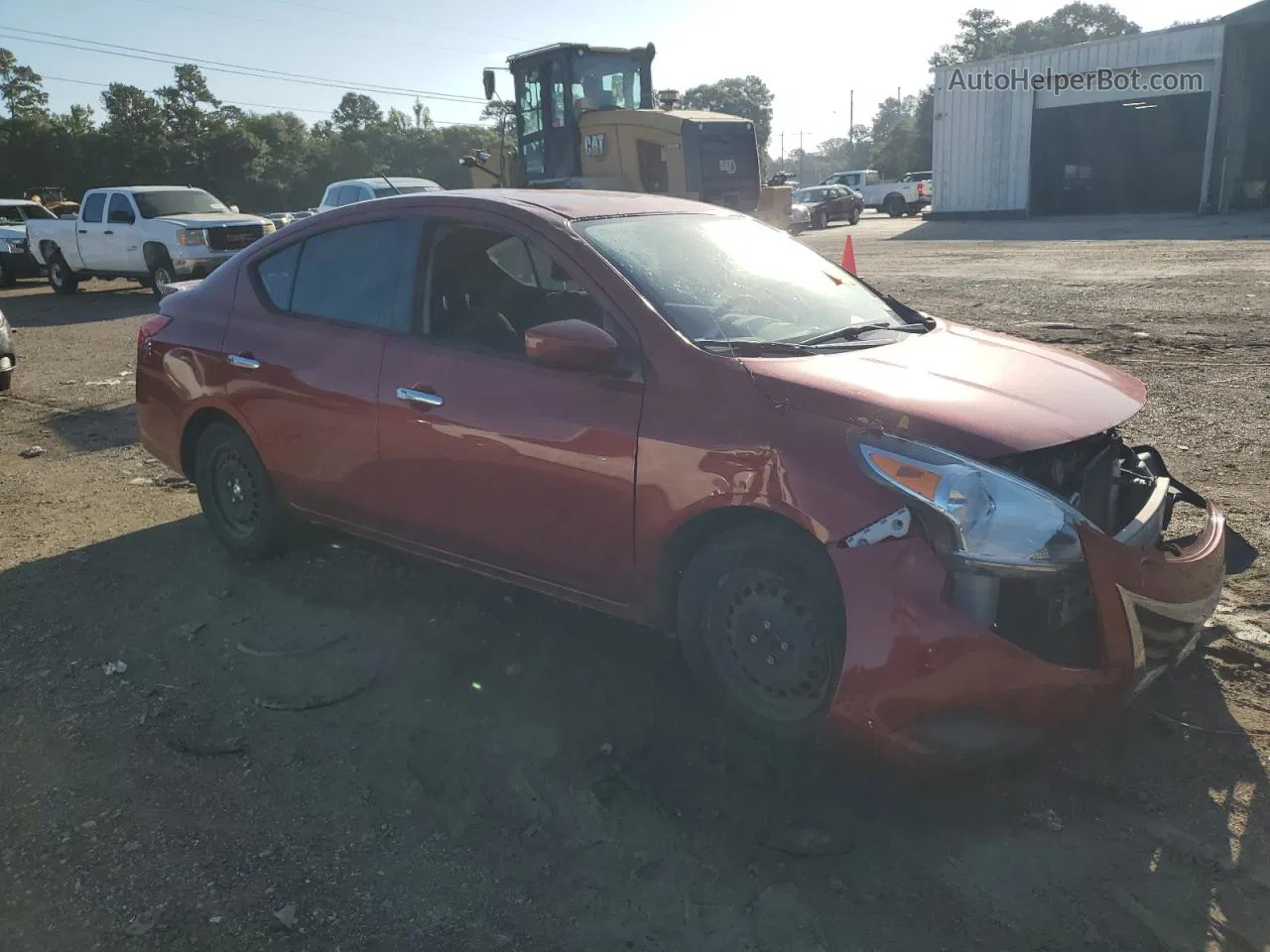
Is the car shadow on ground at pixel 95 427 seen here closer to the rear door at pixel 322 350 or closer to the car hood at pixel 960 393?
the rear door at pixel 322 350

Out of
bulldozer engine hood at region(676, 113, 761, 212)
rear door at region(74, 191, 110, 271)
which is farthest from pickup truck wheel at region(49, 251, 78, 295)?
bulldozer engine hood at region(676, 113, 761, 212)

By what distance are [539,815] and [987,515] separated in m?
1.57

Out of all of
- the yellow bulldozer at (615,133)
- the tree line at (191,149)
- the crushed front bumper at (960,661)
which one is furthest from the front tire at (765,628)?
the tree line at (191,149)

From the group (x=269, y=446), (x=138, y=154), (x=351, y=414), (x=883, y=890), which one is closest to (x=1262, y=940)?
(x=883, y=890)

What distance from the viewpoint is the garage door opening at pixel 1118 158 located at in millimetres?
33219

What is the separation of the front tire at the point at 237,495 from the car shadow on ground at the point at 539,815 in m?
0.79

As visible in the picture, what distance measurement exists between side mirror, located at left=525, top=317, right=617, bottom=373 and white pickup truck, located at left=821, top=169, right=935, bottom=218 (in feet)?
138

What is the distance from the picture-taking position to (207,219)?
56.4 ft

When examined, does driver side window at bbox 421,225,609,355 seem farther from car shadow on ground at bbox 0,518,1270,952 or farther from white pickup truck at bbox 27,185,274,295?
white pickup truck at bbox 27,185,274,295

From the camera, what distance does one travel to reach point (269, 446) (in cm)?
464

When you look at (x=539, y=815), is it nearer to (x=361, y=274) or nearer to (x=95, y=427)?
(x=361, y=274)

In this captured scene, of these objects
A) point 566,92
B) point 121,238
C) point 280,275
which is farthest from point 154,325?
point 121,238

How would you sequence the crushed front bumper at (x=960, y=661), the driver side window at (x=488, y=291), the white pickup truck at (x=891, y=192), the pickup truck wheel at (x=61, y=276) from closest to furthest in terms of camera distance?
the crushed front bumper at (x=960, y=661), the driver side window at (x=488, y=291), the pickup truck wheel at (x=61, y=276), the white pickup truck at (x=891, y=192)

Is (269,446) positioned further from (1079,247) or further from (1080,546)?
(1079,247)
